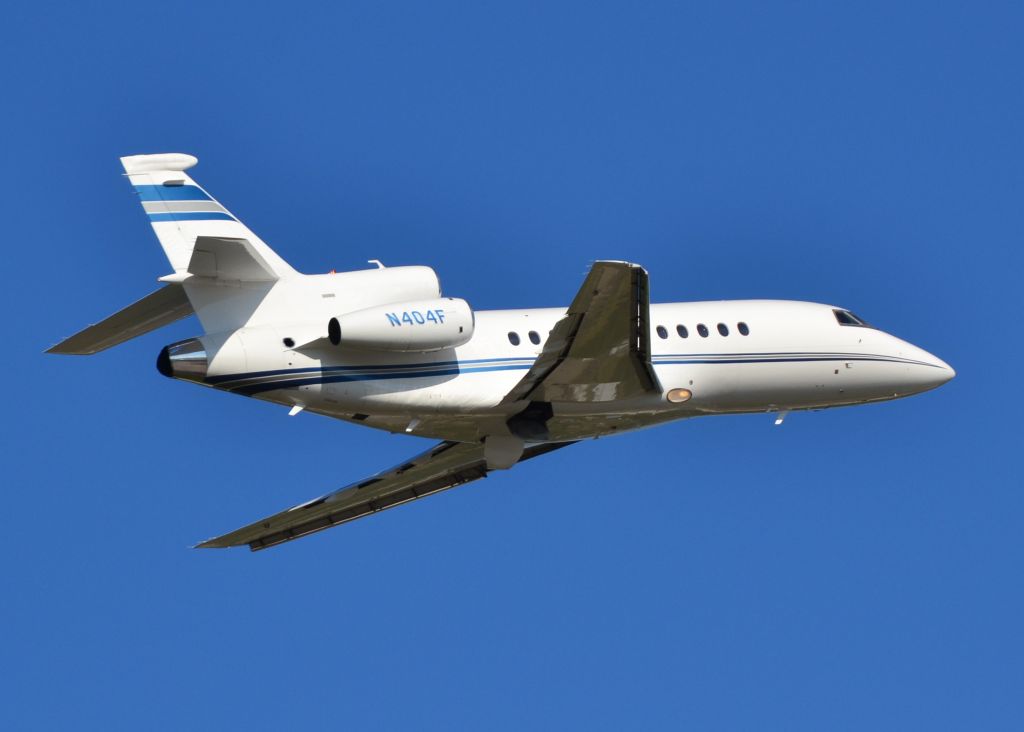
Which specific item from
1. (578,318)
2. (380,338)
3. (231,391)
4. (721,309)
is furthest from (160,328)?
(721,309)

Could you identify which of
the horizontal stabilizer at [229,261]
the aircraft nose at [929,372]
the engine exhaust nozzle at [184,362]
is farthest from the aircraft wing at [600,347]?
the aircraft nose at [929,372]

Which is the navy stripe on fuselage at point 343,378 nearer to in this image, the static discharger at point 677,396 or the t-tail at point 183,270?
the t-tail at point 183,270

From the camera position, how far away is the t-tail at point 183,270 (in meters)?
25.1

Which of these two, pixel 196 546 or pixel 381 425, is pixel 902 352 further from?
pixel 196 546

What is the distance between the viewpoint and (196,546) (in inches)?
1224

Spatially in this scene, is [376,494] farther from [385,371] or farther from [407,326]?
[407,326]

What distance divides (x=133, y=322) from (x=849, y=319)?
1329cm

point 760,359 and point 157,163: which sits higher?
point 157,163

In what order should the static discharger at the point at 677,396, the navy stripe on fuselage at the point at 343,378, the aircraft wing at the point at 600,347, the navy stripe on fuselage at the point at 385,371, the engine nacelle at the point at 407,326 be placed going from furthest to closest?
the static discharger at the point at 677,396 < the navy stripe on fuselage at the point at 343,378 < the navy stripe on fuselage at the point at 385,371 < the engine nacelle at the point at 407,326 < the aircraft wing at the point at 600,347

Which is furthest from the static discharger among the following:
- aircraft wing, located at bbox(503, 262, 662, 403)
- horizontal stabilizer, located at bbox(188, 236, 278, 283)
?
horizontal stabilizer, located at bbox(188, 236, 278, 283)

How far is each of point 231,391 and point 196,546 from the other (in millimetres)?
6732

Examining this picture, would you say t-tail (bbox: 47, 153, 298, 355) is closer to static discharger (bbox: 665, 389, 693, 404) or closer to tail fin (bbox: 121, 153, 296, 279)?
tail fin (bbox: 121, 153, 296, 279)

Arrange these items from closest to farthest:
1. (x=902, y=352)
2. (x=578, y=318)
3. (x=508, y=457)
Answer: (x=578, y=318) → (x=508, y=457) → (x=902, y=352)

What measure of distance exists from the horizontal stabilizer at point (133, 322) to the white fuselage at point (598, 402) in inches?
38.0
